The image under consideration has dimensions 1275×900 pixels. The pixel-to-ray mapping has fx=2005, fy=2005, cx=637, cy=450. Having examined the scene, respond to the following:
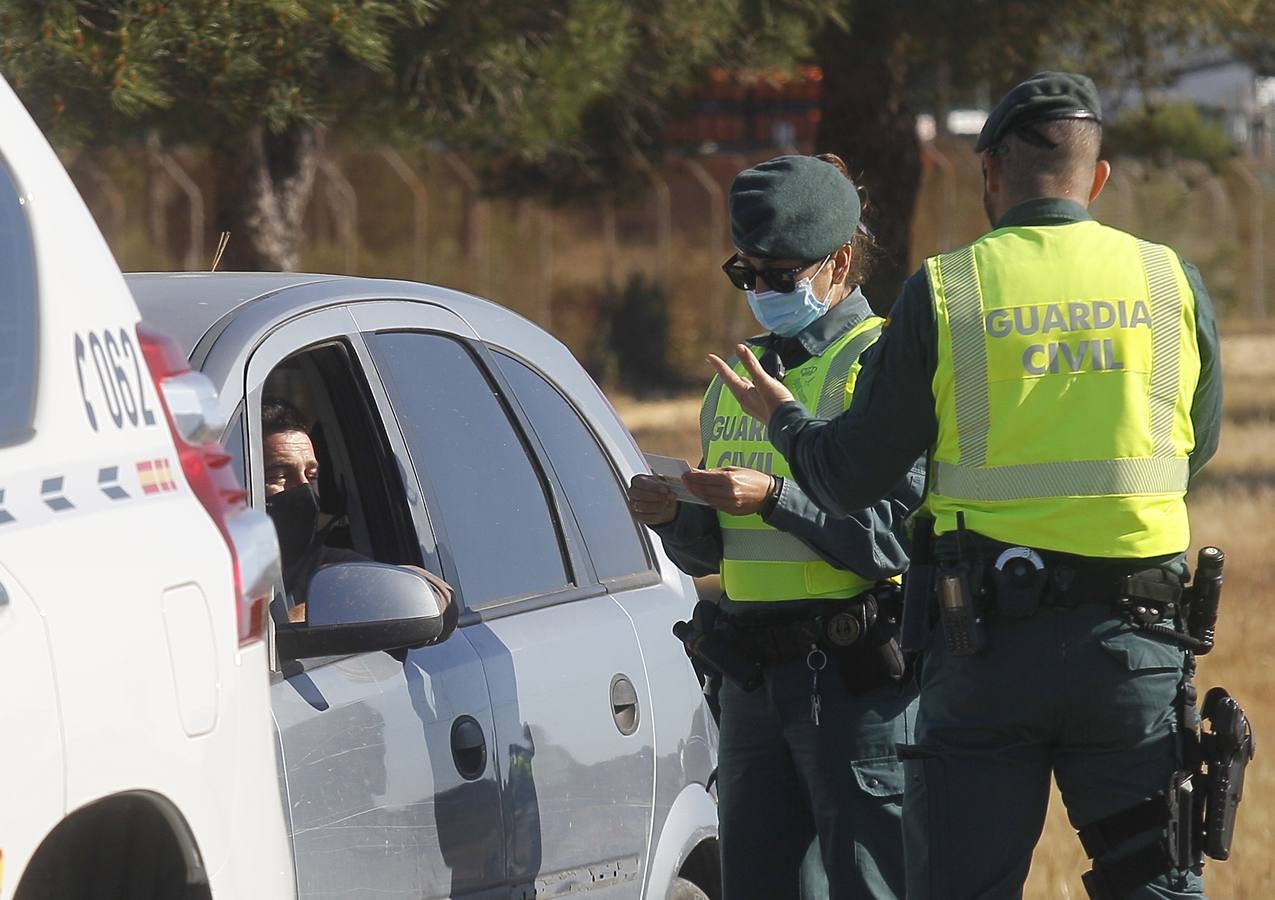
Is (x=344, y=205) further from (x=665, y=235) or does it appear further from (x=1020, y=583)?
(x=1020, y=583)

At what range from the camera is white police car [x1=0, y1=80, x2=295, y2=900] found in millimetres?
2115

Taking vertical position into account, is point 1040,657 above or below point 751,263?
below

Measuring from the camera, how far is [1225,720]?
10.7 feet

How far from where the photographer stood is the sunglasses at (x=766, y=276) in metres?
3.73

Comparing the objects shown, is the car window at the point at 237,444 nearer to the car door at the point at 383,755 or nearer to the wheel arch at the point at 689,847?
the car door at the point at 383,755

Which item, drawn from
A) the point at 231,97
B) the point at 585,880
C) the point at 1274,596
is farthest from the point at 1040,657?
the point at 1274,596

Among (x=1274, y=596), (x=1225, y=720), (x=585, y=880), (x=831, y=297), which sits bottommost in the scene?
(x=1274, y=596)

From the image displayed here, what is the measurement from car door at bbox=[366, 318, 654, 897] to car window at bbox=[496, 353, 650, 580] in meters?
0.03

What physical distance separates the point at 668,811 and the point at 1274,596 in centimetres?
784

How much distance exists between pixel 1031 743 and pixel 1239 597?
323 inches

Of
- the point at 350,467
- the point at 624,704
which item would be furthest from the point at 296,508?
the point at 624,704

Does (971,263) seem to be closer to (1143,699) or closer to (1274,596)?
(1143,699)

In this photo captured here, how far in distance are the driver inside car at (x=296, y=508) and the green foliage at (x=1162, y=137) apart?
29.3ft

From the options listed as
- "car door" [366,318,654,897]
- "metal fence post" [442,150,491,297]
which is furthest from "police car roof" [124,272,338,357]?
"metal fence post" [442,150,491,297]
